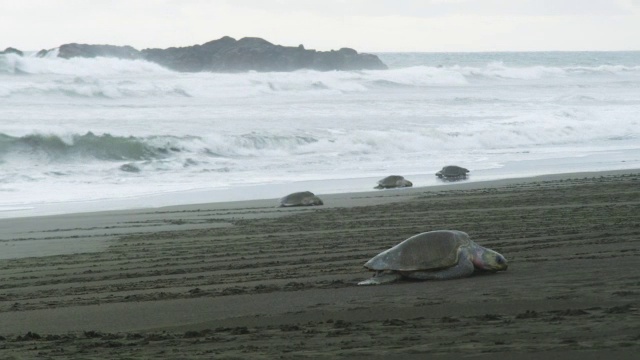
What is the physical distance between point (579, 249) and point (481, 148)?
20710 mm

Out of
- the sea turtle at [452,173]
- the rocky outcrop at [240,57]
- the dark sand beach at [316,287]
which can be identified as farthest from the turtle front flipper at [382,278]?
the rocky outcrop at [240,57]

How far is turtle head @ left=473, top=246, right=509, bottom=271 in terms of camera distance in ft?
23.7

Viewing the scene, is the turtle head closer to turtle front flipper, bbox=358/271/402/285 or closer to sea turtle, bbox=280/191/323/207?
turtle front flipper, bbox=358/271/402/285

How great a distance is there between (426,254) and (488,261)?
0.47 meters

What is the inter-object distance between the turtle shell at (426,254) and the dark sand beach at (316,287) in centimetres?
17

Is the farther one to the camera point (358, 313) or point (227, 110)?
point (227, 110)

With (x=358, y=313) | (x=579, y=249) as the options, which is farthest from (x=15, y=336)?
(x=579, y=249)

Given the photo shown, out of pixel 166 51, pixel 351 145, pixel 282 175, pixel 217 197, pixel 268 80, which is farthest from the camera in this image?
pixel 166 51

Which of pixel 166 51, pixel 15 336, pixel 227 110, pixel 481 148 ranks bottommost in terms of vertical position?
pixel 15 336

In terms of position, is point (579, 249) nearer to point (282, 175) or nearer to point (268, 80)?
point (282, 175)

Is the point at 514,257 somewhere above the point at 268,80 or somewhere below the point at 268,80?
below

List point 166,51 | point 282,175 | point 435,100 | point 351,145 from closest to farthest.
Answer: point 282,175 < point 351,145 < point 435,100 < point 166,51

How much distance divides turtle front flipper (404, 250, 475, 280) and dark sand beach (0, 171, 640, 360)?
3.6 inches

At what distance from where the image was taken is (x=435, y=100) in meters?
47.8
